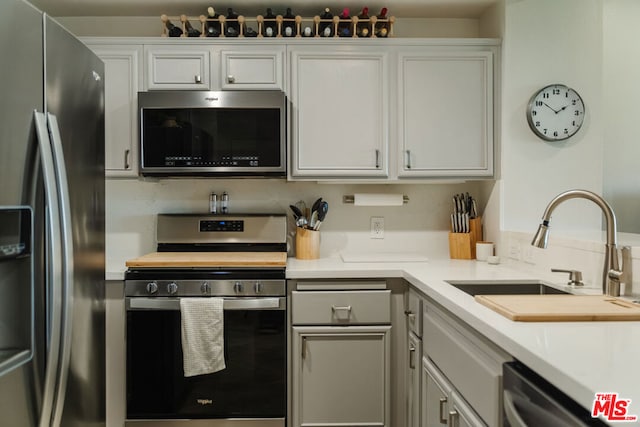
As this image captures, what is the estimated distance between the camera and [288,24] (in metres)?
2.38

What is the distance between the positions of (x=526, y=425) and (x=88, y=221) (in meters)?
1.38

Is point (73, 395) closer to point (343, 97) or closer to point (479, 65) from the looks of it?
point (343, 97)

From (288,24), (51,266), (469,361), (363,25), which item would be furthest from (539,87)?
(51,266)

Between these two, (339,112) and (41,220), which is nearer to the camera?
(41,220)

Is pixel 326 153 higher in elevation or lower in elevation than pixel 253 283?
higher

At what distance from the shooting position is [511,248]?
2180 millimetres

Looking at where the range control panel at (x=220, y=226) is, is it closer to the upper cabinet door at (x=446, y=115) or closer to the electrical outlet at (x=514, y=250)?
the upper cabinet door at (x=446, y=115)

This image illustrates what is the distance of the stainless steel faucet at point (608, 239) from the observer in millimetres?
1381

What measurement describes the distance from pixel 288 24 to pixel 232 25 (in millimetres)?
310

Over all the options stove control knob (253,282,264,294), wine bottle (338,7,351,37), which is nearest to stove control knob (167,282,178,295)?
stove control knob (253,282,264,294)

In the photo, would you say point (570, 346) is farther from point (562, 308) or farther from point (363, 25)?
point (363, 25)

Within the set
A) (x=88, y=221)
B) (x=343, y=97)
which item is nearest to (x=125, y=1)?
(x=343, y=97)

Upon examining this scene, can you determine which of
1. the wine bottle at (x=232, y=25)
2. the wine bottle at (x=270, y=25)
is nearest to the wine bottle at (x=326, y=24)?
the wine bottle at (x=270, y=25)

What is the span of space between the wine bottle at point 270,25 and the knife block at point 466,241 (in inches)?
60.0
